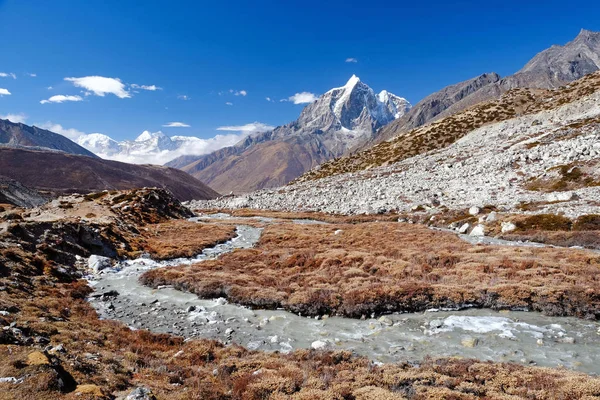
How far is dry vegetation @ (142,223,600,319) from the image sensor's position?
17.2 metres

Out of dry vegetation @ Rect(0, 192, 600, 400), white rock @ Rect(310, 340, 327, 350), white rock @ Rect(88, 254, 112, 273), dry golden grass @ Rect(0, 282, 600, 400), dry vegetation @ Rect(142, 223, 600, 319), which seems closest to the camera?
dry golden grass @ Rect(0, 282, 600, 400)

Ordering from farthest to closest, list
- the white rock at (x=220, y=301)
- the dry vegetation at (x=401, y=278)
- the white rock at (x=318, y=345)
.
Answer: the white rock at (x=220, y=301) → the dry vegetation at (x=401, y=278) → the white rock at (x=318, y=345)

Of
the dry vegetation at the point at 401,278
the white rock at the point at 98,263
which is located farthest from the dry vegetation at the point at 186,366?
the white rock at the point at 98,263

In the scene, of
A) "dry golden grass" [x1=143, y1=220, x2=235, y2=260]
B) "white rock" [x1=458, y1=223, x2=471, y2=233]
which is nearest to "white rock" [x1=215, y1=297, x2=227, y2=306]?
"dry golden grass" [x1=143, y1=220, x2=235, y2=260]

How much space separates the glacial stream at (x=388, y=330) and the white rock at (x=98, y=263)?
23.1 feet

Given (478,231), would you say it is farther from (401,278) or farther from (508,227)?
(401,278)

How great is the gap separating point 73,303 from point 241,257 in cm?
1549

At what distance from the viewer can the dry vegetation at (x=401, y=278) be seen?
1717cm

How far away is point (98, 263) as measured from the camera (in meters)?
27.6

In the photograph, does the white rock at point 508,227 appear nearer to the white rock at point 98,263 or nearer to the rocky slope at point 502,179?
the rocky slope at point 502,179

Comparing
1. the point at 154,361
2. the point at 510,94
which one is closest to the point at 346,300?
the point at 154,361

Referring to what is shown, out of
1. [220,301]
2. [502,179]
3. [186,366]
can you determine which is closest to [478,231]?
[502,179]

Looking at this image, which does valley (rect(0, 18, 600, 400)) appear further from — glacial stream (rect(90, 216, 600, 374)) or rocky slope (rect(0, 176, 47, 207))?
rocky slope (rect(0, 176, 47, 207))

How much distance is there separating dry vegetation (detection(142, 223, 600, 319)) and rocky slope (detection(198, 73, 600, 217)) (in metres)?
16.5
